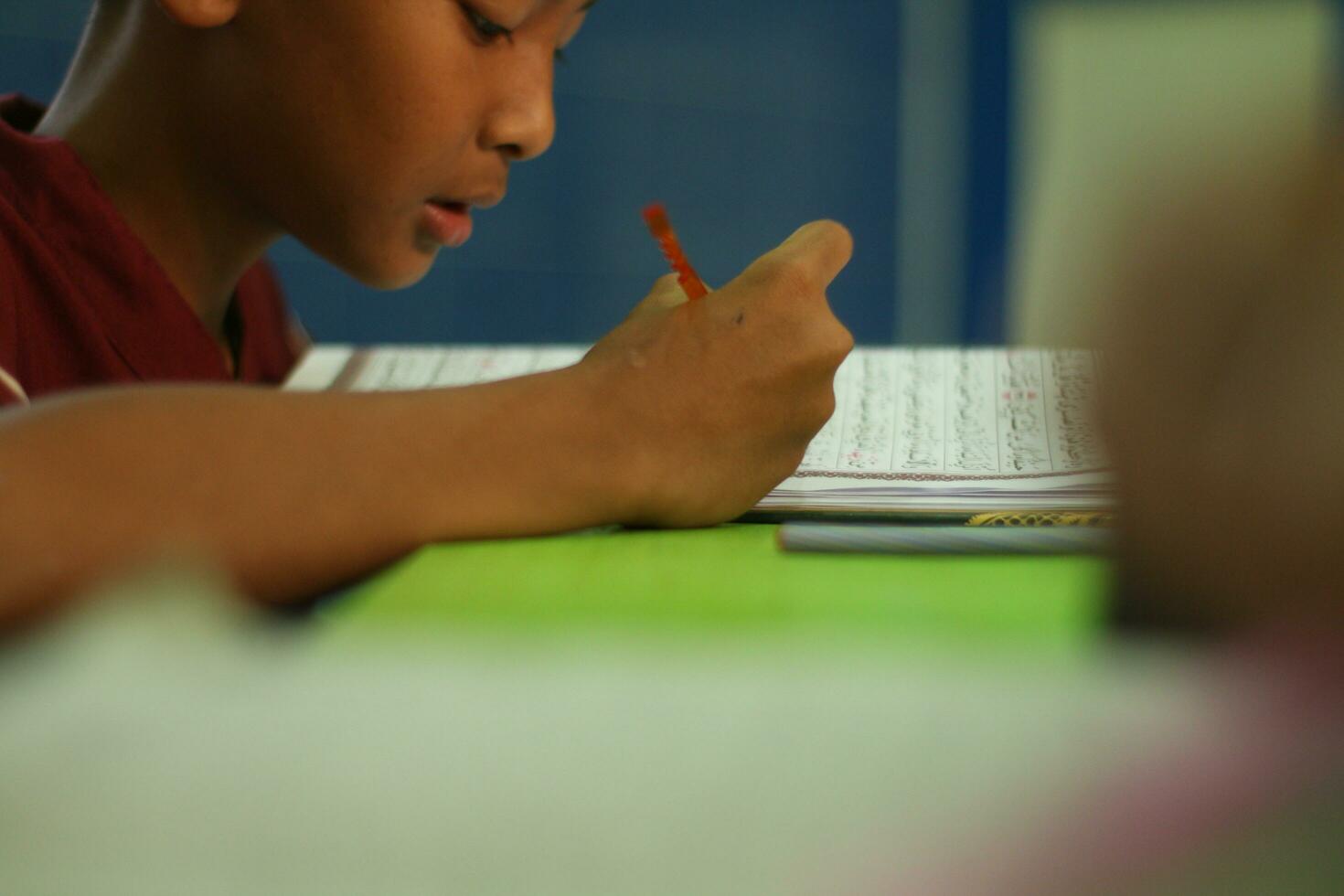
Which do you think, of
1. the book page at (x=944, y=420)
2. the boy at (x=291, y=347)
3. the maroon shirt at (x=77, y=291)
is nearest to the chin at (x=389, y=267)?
the boy at (x=291, y=347)

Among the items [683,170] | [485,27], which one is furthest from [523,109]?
[683,170]

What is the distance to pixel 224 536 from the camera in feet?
1.24

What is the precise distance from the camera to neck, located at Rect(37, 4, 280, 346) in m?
0.75

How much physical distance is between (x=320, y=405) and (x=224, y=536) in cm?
6

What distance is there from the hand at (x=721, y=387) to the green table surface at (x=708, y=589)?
0.08 ft

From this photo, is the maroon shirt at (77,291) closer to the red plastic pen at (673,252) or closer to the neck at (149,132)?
the neck at (149,132)

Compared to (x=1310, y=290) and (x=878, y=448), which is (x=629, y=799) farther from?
(x=878, y=448)

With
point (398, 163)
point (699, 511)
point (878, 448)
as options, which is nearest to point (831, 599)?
point (699, 511)

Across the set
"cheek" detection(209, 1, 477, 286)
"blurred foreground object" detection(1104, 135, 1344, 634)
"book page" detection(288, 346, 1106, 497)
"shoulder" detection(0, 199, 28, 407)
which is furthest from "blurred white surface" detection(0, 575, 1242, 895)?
"cheek" detection(209, 1, 477, 286)

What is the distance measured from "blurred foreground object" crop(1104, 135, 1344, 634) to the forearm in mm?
261

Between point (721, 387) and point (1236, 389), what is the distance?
30 cm

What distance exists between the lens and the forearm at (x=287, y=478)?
353mm

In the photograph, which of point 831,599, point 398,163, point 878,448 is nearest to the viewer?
point 831,599

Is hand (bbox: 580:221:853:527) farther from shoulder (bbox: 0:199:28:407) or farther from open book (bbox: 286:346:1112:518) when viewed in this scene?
shoulder (bbox: 0:199:28:407)
